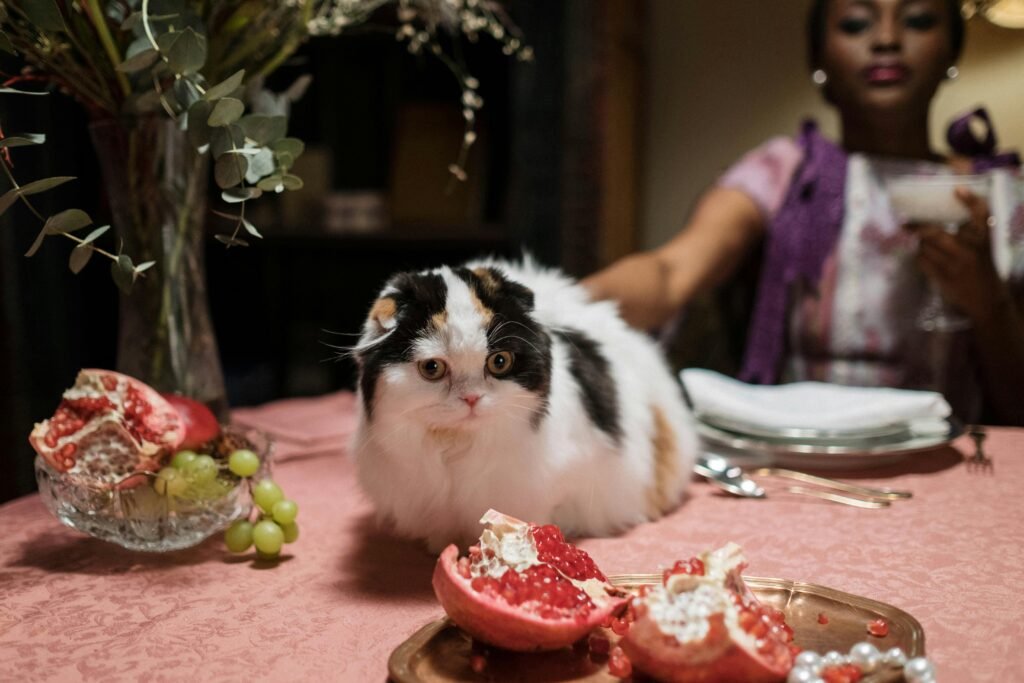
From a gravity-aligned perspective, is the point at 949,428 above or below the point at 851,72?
below

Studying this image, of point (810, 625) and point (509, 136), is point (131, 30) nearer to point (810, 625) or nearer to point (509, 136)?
point (810, 625)

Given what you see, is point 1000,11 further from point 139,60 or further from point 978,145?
point 139,60

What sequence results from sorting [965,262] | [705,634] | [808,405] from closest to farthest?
[705,634]
[808,405]
[965,262]

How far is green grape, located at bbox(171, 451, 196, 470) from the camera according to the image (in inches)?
33.5

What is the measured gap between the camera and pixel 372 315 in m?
0.84

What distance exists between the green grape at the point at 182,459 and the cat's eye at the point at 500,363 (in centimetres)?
34

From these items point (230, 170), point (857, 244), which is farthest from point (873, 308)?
point (230, 170)

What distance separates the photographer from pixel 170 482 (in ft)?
2.74

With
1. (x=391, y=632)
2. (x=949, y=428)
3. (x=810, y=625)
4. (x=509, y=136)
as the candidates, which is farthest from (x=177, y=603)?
(x=509, y=136)

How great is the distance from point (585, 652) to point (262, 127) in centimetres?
66

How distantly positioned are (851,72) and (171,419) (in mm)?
1492

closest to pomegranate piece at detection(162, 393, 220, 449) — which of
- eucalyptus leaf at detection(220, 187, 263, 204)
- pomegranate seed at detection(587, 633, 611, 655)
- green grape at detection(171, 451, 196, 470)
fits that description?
green grape at detection(171, 451, 196, 470)

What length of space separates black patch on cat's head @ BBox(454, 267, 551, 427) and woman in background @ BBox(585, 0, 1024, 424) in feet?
2.22

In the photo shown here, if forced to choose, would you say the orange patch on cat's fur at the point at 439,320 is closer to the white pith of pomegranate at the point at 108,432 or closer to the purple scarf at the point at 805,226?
the white pith of pomegranate at the point at 108,432
